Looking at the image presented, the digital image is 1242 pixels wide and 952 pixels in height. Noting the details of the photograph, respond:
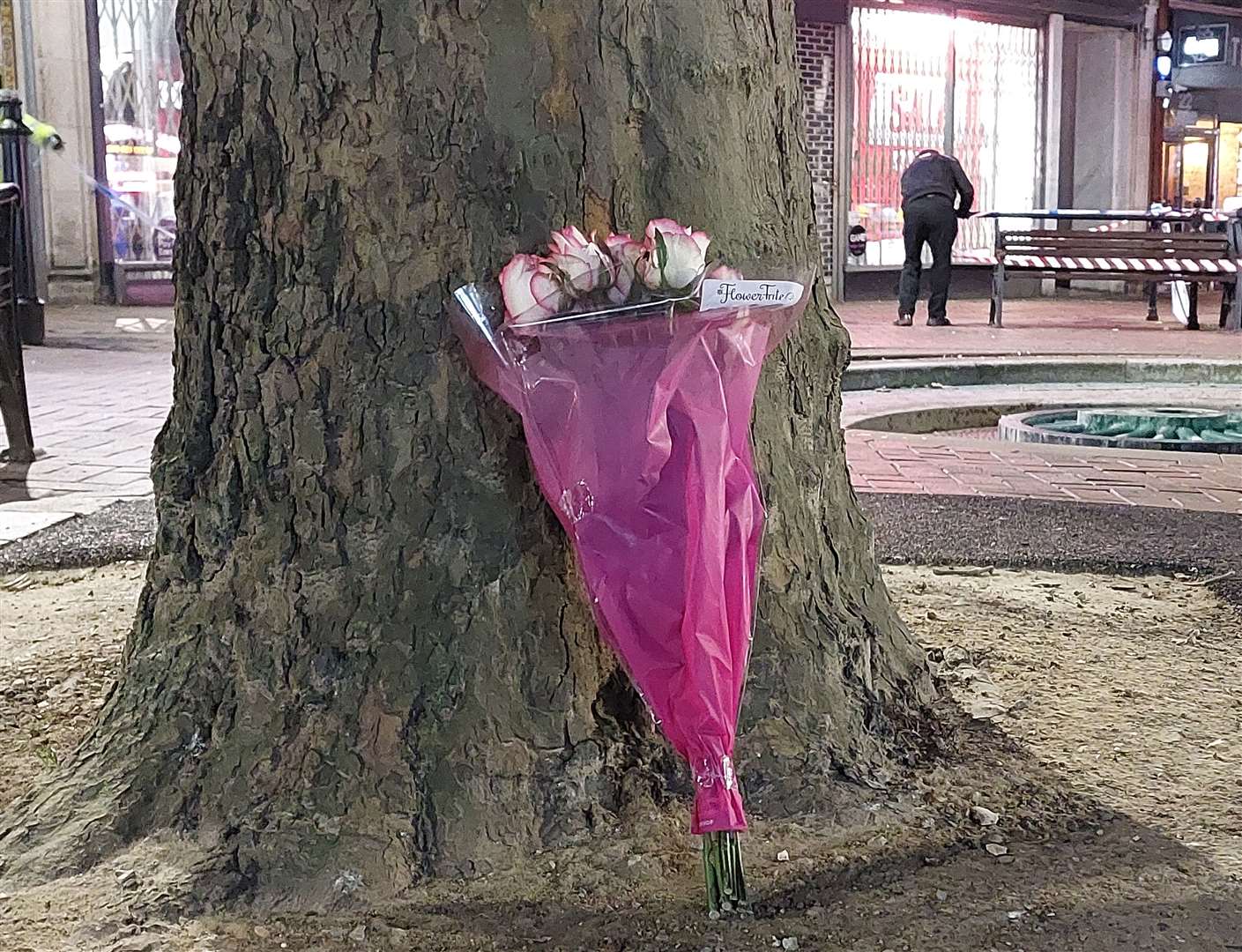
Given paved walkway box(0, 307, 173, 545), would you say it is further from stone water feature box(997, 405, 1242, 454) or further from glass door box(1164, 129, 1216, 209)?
glass door box(1164, 129, 1216, 209)

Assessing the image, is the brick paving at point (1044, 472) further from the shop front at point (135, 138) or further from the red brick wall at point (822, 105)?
the red brick wall at point (822, 105)

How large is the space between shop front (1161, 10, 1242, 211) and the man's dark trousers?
7.68 metres

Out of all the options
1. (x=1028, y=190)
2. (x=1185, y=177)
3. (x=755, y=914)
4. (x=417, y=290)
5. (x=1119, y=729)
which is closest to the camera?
(x=755, y=914)

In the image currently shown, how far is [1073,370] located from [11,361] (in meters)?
6.33

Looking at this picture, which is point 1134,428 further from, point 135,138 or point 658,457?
point 135,138

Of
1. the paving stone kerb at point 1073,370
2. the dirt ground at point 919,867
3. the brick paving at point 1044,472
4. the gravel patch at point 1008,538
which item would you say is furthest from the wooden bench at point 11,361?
the paving stone kerb at point 1073,370

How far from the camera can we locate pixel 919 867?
1.94 m

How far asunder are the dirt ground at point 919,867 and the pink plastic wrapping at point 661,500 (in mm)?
195

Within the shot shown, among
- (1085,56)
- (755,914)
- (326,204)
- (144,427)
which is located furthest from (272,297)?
(1085,56)

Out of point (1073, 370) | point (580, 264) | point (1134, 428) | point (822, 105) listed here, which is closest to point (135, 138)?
point (822, 105)

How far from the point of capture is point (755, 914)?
1801mm

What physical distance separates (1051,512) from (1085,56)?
1759 centimetres

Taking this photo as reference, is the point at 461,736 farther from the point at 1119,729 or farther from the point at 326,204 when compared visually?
the point at 1119,729

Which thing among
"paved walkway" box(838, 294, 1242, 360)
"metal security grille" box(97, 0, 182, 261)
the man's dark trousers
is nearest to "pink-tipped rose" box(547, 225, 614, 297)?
"paved walkway" box(838, 294, 1242, 360)
